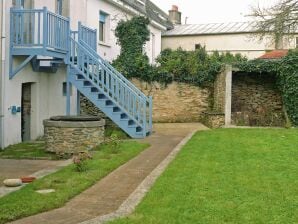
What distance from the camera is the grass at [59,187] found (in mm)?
7051

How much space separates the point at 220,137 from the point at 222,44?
69.3ft

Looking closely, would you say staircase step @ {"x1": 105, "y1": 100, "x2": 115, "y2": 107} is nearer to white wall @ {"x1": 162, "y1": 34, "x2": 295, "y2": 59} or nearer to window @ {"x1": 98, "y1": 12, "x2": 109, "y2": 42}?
window @ {"x1": 98, "y1": 12, "x2": 109, "y2": 42}

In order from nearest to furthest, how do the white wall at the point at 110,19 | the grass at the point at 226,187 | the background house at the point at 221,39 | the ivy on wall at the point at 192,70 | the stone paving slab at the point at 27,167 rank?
1. the grass at the point at 226,187
2. the stone paving slab at the point at 27,167
3. the white wall at the point at 110,19
4. the ivy on wall at the point at 192,70
5. the background house at the point at 221,39

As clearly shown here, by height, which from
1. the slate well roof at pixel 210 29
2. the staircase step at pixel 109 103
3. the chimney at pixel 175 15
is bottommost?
the staircase step at pixel 109 103

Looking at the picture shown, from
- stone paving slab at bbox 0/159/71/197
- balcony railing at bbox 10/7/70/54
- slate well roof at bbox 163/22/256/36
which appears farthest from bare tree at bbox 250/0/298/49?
stone paving slab at bbox 0/159/71/197

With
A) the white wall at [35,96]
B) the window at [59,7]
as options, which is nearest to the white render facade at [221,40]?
the window at [59,7]

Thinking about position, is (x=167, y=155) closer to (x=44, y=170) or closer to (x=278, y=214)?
(x=44, y=170)

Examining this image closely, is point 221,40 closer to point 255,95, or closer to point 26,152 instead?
point 255,95

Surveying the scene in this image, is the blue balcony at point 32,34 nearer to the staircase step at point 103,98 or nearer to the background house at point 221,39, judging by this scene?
the staircase step at point 103,98

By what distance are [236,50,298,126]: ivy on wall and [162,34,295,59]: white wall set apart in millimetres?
13461

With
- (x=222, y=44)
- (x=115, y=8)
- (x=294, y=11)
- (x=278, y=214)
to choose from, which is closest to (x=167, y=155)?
(x=278, y=214)

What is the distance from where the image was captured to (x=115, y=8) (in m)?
24.0

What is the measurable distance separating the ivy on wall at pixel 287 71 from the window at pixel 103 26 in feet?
22.5

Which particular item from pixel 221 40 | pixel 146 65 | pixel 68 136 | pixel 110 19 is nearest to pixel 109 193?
pixel 68 136
